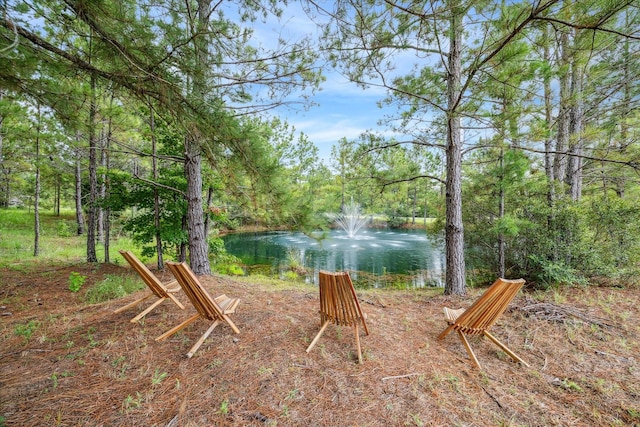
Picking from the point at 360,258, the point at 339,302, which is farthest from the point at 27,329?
the point at 360,258

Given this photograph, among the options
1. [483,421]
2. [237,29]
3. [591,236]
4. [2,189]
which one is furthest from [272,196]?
[2,189]

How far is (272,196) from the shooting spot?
3703mm

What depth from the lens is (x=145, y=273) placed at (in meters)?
2.80

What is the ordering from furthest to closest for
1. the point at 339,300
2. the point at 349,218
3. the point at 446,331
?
the point at 349,218 → the point at 446,331 → the point at 339,300

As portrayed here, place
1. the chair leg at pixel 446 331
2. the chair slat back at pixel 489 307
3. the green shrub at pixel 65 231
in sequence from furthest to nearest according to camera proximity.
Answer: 1. the green shrub at pixel 65 231
2. the chair leg at pixel 446 331
3. the chair slat back at pixel 489 307

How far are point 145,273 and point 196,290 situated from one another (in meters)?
1.00

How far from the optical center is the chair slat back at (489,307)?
2.18 metres

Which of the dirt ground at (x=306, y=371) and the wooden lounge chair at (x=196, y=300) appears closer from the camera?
the dirt ground at (x=306, y=371)

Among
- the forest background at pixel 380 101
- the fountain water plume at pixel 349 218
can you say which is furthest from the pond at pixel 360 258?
the fountain water plume at pixel 349 218

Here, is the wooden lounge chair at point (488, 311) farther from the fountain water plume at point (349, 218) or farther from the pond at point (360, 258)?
the fountain water plume at point (349, 218)

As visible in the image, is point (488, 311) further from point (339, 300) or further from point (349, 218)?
point (349, 218)

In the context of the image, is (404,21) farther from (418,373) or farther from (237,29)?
(418,373)

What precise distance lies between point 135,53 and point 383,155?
12.7ft

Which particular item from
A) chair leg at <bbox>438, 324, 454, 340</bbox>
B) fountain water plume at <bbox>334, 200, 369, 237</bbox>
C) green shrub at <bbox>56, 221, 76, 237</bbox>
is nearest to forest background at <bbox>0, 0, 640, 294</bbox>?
chair leg at <bbox>438, 324, 454, 340</bbox>
